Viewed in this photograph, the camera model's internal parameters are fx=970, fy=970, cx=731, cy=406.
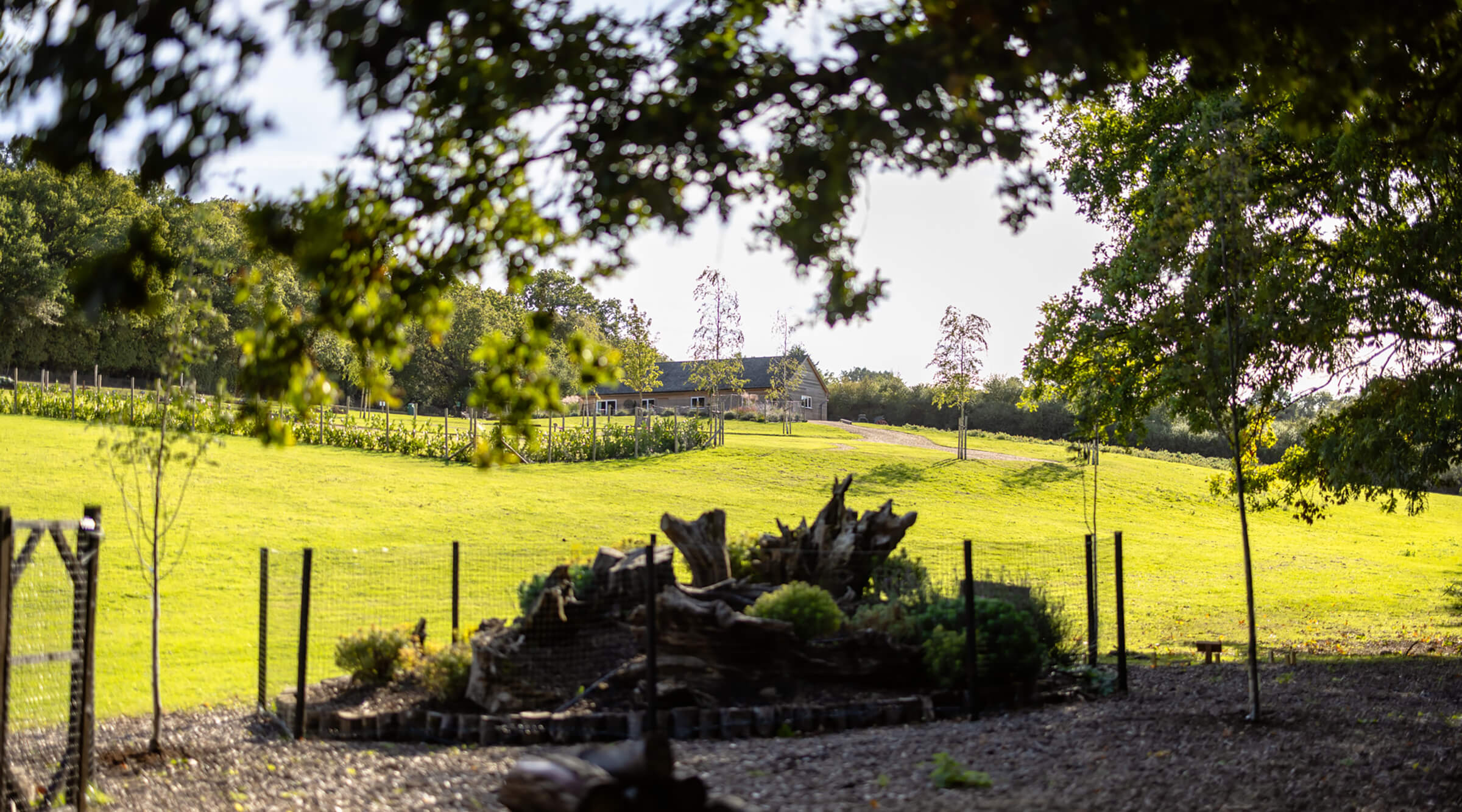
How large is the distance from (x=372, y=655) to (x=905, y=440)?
4159 centimetres

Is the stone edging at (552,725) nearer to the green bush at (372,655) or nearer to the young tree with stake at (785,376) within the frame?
the green bush at (372,655)

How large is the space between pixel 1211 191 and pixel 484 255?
734 cm

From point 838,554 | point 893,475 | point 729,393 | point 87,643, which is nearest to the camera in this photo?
point 87,643

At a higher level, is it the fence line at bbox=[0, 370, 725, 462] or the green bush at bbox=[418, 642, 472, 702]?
the fence line at bbox=[0, 370, 725, 462]

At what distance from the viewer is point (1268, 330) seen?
31.5ft

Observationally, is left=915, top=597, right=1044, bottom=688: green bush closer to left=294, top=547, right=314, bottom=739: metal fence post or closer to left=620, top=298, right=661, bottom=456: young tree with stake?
left=294, top=547, right=314, bottom=739: metal fence post

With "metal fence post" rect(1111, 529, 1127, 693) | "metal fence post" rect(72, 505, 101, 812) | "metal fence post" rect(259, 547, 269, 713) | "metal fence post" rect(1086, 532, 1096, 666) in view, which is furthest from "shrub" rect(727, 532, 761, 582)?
"metal fence post" rect(72, 505, 101, 812)

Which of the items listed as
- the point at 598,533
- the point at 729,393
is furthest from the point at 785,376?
the point at 598,533

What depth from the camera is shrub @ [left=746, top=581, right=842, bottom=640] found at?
9.00 metres

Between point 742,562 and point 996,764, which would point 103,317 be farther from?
point 996,764

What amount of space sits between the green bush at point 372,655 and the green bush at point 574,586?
3.79 ft

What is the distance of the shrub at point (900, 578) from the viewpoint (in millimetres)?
10195

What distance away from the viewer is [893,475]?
33.4 meters

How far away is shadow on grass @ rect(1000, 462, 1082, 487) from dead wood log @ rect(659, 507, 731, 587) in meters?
24.9
